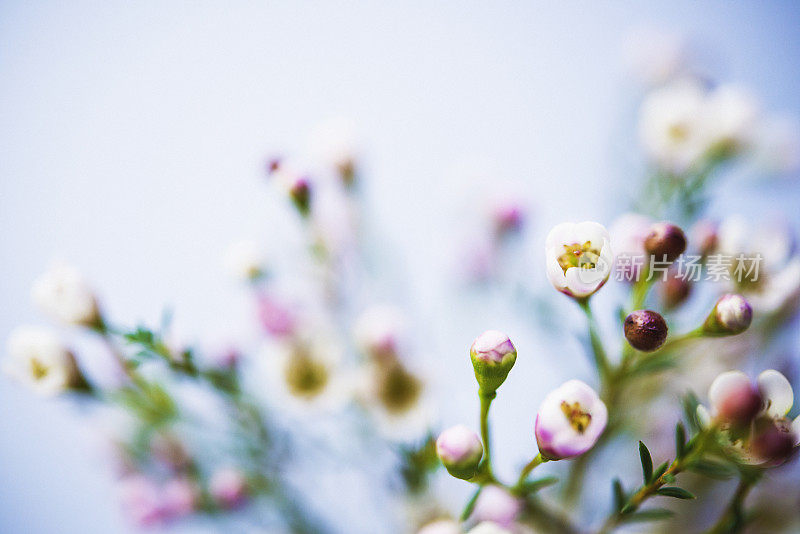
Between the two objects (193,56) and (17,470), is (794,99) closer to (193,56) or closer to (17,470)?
(193,56)

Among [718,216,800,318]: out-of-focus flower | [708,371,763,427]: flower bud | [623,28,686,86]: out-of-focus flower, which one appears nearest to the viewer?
[708,371,763,427]: flower bud

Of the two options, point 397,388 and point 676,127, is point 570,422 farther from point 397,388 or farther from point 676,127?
point 676,127

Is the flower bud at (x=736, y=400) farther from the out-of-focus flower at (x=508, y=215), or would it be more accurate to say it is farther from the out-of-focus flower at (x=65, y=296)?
the out-of-focus flower at (x=65, y=296)

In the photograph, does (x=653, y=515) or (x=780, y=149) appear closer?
(x=653, y=515)

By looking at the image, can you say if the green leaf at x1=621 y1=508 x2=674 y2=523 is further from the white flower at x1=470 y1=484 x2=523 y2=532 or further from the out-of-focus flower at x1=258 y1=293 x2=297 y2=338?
the out-of-focus flower at x1=258 y1=293 x2=297 y2=338

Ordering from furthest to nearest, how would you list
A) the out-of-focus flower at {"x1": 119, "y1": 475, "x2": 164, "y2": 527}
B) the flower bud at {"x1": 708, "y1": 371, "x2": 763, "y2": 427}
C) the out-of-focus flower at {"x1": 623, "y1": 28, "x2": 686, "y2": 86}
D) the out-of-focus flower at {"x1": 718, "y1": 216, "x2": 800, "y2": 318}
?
the out-of-focus flower at {"x1": 623, "y1": 28, "x2": 686, "y2": 86}
the out-of-focus flower at {"x1": 119, "y1": 475, "x2": 164, "y2": 527}
the out-of-focus flower at {"x1": 718, "y1": 216, "x2": 800, "y2": 318}
the flower bud at {"x1": 708, "y1": 371, "x2": 763, "y2": 427}

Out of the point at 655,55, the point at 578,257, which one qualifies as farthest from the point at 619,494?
the point at 655,55

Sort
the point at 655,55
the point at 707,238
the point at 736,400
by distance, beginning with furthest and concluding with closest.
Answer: the point at 655,55
the point at 707,238
the point at 736,400

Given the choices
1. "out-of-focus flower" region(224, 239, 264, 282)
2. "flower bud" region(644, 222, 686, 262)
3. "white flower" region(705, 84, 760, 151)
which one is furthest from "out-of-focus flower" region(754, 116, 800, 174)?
"out-of-focus flower" region(224, 239, 264, 282)
